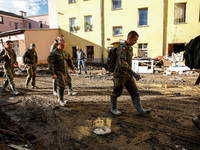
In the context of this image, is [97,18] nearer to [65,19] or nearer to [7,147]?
[65,19]

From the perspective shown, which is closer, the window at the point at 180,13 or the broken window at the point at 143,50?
the window at the point at 180,13

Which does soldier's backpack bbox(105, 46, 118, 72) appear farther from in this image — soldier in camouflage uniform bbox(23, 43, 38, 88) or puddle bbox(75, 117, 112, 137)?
soldier in camouflage uniform bbox(23, 43, 38, 88)

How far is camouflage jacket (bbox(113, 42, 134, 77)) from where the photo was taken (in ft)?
11.6

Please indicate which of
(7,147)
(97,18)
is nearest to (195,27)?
(97,18)

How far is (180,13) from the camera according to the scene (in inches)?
626

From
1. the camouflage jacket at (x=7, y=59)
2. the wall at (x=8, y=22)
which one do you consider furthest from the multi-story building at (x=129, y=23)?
the wall at (x=8, y=22)

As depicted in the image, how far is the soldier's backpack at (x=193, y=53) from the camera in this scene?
2.73 meters

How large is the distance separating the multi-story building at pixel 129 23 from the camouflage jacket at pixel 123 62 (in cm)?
1432

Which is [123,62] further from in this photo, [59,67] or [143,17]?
[143,17]

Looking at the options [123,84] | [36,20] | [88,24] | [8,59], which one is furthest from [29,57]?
[36,20]

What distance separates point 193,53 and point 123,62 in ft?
4.47

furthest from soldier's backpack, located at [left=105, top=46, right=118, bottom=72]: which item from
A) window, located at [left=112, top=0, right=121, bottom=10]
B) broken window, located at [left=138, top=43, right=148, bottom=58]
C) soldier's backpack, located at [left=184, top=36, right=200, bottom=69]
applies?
window, located at [left=112, top=0, right=121, bottom=10]

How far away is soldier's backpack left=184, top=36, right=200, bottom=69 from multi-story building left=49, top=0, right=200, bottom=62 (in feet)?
48.0

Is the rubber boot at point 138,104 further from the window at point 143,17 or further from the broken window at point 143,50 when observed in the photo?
the window at point 143,17
